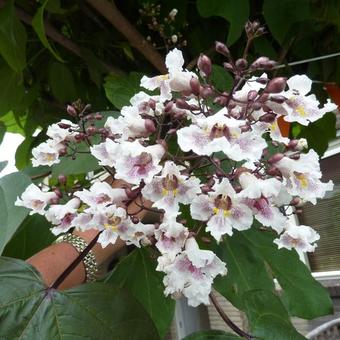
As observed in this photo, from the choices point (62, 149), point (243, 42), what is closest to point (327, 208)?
point (243, 42)

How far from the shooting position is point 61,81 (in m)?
0.89

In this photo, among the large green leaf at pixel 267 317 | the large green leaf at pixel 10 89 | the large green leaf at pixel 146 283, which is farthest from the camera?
the large green leaf at pixel 10 89

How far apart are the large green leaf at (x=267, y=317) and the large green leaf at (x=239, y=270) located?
0.05 m

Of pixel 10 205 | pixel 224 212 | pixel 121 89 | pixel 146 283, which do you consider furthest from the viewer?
pixel 121 89

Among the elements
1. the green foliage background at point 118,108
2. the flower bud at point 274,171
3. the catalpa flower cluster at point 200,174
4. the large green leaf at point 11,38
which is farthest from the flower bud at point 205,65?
the large green leaf at point 11,38

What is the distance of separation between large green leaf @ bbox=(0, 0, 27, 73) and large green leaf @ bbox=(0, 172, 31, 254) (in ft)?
0.98

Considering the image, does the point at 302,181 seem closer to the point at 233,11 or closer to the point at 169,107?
the point at 169,107

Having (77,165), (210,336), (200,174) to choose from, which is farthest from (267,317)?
(77,165)

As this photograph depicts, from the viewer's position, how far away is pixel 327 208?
201cm

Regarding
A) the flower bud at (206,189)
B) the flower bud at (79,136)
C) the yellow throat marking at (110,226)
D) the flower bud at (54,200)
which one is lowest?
the yellow throat marking at (110,226)

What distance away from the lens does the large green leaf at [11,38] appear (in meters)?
0.69

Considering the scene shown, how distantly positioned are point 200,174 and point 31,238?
312 mm

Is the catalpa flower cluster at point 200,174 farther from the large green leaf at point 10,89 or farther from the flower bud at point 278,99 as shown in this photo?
the large green leaf at point 10,89

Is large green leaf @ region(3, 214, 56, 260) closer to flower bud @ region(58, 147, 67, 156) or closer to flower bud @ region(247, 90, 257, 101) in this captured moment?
flower bud @ region(58, 147, 67, 156)
